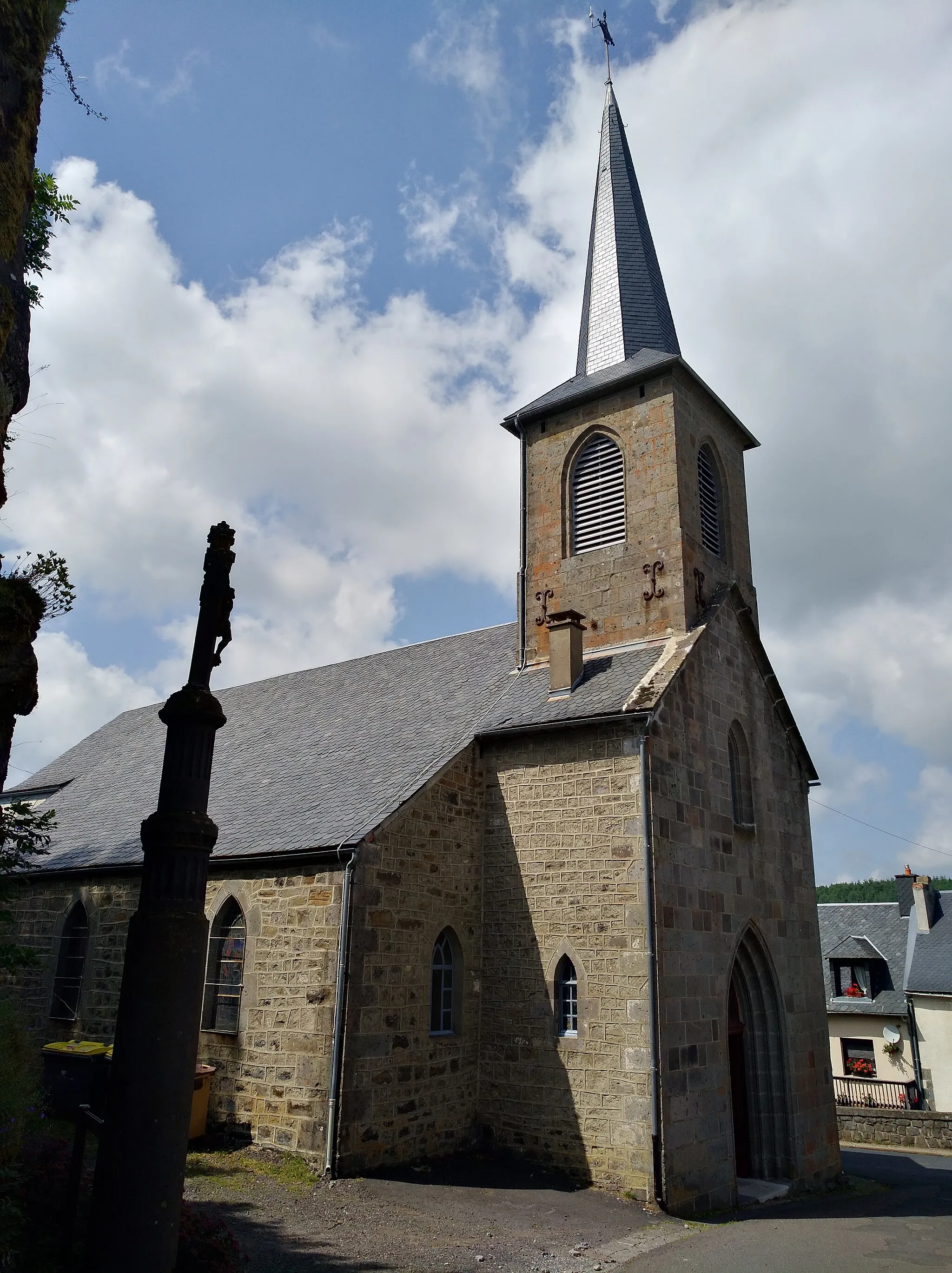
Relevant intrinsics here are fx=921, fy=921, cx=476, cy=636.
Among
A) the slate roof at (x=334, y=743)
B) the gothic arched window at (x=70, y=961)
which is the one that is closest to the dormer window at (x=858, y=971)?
the slate roof at (x=334, y=743)

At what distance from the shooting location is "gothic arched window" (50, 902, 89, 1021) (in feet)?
51.9

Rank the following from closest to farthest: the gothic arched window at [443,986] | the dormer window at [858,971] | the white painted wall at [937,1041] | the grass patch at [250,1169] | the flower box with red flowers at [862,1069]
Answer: the grass patch at [250,1169] < the gothic arched window at [443,986] < the white painted wall at [937,1041] < the flower box with red flowers at [862,1069] < the dormer window at [858,971]

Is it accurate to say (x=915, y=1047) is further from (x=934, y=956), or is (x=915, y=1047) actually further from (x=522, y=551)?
(x=522, y=551)

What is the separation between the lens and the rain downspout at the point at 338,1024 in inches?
431

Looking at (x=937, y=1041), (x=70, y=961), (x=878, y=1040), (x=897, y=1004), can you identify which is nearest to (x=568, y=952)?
(x=70, y=961)

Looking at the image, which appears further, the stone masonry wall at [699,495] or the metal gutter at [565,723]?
the stone masonry wall at [699,495]

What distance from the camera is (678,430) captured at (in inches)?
665

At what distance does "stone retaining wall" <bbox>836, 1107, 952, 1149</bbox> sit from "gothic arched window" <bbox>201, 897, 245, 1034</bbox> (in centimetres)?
1658

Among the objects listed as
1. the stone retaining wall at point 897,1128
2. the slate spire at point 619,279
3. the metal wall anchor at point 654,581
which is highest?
the slate spire at point 619,279

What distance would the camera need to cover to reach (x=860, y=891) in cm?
9944

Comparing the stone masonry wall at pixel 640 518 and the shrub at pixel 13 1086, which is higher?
the stone masonry wall at pixel 640 518

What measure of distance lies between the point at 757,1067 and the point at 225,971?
28.0 feet

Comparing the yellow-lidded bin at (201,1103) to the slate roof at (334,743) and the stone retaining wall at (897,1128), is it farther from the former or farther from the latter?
the stone retaining wall at (897,1128)

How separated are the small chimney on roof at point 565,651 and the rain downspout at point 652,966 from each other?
7.84 feet
